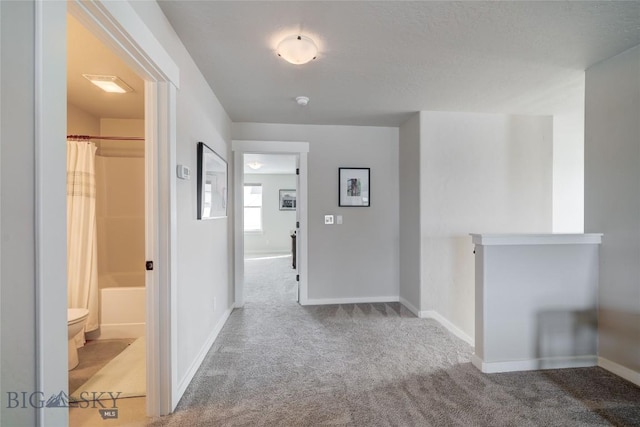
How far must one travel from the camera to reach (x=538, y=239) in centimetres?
215

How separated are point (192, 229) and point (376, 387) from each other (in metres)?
1.67

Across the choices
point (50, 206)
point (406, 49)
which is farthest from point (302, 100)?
point (50, 206)

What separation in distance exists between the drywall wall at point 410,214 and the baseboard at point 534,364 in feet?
3.63

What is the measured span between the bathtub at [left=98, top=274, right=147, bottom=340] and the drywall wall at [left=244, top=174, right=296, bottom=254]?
5152 millimetres

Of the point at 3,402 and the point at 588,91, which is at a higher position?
the point at 588,91

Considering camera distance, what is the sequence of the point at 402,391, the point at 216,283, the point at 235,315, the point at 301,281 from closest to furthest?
1. the point at 402,391
2. the point at 216,283
3. the point at 235,315
4. the point at 301,281

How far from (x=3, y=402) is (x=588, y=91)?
360 cm

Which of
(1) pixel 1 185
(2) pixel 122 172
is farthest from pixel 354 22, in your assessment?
(2) pixel 122 172

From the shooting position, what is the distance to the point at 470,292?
3.28 m

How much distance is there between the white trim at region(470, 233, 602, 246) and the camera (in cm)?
209

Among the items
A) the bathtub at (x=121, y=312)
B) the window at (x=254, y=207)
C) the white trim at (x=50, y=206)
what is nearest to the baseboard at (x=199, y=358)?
the bathtub at (x=121, y=312)

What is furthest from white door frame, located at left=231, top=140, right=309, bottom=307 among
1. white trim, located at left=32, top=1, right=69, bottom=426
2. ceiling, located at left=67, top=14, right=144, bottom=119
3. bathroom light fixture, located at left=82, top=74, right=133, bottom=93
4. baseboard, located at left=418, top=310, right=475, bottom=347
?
white trim, located at left=32, top=1, right=69, bottom=426

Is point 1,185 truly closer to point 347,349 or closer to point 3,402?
point 3,402

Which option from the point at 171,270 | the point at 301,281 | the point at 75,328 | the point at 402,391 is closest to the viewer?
the point at 171,270
